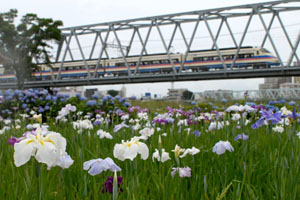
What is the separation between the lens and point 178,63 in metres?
30.8

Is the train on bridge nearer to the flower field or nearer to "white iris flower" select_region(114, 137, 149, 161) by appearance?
the flower field

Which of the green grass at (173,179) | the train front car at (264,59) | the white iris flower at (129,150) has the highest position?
the train front car at (264,59)

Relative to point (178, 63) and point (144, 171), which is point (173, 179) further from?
point (178, 63)

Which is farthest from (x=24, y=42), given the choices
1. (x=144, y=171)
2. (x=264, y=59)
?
(x=144, y=171)

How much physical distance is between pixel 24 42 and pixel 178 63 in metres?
15.1

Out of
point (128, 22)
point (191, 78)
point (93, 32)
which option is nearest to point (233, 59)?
point (191, 78)

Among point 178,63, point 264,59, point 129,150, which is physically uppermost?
point 178,63

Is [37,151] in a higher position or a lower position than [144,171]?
higher

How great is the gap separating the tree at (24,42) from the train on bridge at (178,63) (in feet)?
8.33

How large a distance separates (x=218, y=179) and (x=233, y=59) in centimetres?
2602

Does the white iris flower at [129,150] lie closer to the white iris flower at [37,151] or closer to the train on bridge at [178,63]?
the white iris flower at [37,151]

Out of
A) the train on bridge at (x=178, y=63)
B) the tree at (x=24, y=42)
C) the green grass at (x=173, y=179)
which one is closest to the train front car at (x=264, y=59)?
the train on bridge at (x=178, y=63)

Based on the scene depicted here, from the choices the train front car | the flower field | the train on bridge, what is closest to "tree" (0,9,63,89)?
the train on bridge

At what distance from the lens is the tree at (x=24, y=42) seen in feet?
85.3
